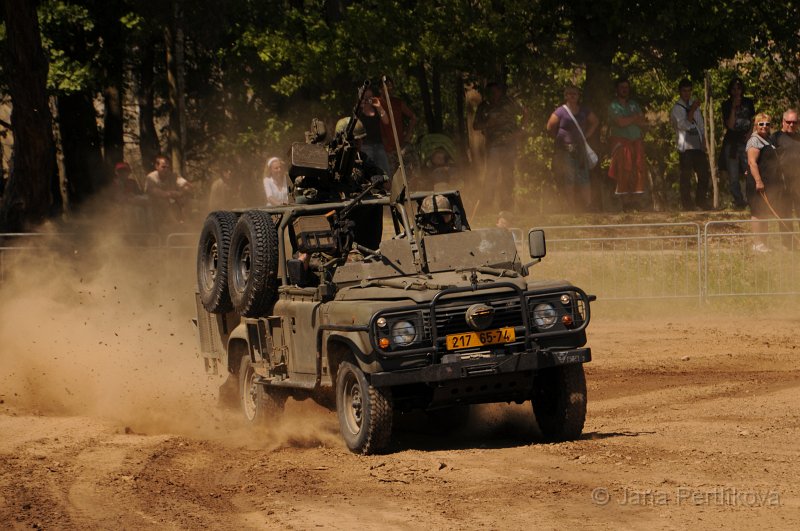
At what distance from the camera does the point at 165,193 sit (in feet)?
82.7

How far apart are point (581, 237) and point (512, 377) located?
1134cm

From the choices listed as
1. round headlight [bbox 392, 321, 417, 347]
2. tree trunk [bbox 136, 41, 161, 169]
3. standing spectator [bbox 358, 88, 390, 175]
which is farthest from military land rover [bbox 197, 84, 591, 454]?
tree trunk [bbox 136, 41, 161, 169]

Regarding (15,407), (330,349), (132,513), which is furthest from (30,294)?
(132,513)

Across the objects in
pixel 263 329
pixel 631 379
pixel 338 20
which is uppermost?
pixel 338 20

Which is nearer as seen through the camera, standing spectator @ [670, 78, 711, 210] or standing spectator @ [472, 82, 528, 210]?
standing spectator @ [472, 82, 528, 210]

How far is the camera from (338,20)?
2911cm

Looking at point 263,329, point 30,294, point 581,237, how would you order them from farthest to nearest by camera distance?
point 581,237 → point 30,294 → point 263,329

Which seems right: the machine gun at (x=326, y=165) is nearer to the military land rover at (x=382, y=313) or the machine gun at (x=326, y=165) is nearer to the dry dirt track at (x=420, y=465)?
the military land rover at (x=382, y=313)

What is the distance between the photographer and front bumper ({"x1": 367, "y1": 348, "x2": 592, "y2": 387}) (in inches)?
416

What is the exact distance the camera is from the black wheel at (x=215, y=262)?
1298 cm

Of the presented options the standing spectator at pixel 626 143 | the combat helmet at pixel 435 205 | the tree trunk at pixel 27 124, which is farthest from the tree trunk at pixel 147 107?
the combat helmet at pixel 435 205

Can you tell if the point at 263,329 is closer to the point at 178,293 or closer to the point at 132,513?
the point at 132,513

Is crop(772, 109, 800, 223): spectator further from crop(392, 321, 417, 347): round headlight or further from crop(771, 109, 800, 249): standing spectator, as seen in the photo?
crop(392, 321, 417, 347): round headlight

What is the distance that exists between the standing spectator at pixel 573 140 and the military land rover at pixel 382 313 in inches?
441
